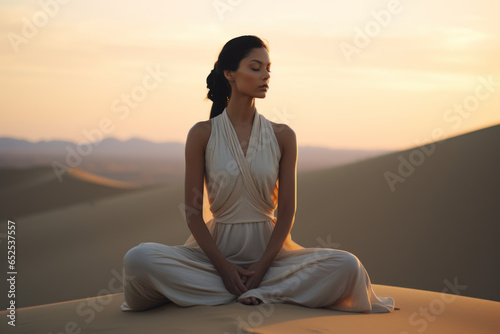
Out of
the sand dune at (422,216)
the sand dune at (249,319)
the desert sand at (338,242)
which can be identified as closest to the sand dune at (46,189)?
the desert sand at (338,242)

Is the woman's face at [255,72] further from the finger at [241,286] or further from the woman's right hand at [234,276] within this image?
the finger at [241,286]

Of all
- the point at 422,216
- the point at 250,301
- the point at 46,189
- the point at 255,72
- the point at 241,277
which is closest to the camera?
the point at 250,301

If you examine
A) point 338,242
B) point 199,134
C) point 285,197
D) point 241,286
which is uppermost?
point 199,134

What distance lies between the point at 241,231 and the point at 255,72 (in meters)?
1.29

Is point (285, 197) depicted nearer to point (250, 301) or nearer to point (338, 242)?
point (250, 301)

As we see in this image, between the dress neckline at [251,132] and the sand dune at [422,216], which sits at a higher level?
the dress neckline at [251,132]

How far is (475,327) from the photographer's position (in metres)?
5.08

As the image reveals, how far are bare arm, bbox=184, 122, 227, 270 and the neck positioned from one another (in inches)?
9.5

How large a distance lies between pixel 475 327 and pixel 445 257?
6458mm

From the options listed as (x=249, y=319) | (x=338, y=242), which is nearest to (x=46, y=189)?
(x=338, y=242)

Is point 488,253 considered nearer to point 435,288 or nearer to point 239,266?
point 435,288

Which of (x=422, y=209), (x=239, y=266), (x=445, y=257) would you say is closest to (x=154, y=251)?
(x=239, y=266)

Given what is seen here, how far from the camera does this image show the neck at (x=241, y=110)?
5520 mm

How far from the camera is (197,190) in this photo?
537cm
